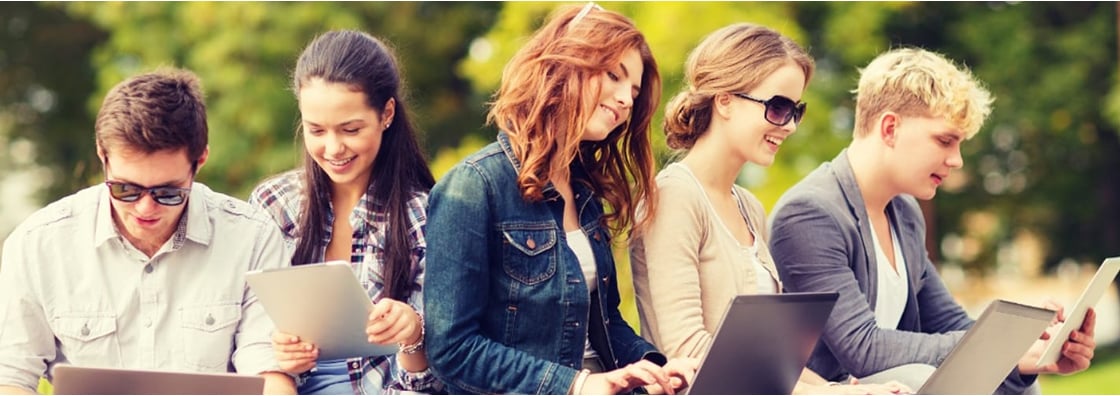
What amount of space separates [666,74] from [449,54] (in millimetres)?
4655

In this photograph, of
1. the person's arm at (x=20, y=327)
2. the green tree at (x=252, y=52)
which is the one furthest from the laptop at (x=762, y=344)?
the green tree at (x=252, y=52)

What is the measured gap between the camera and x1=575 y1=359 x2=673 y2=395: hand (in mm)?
3434

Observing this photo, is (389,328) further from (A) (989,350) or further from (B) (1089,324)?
(B) (1089,324)

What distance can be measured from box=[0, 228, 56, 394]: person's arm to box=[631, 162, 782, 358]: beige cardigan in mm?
1592

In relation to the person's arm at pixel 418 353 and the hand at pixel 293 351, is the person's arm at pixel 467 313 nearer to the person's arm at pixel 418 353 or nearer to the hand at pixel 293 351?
the person's arm at pixel 418 353

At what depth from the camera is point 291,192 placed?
4121mm

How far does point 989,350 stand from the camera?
3.88 metres

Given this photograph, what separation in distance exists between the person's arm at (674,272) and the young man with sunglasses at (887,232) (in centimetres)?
51

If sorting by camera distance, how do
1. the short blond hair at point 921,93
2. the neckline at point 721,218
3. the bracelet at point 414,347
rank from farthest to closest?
1. the short blond hair at point 921,93
2. the neckline at point 721,218
3. the bracelet at point 414,347

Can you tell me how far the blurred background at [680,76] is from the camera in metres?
12.7

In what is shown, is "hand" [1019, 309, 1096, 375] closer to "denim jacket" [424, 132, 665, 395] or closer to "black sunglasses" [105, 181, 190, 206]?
"denim jacket" [424, 132, 665, 395]

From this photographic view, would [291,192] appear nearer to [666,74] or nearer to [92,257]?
[92,257]

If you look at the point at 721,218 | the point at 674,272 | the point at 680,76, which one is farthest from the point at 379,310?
the point at 680,76

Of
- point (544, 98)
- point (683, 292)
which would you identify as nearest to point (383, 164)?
point (544, 98)
